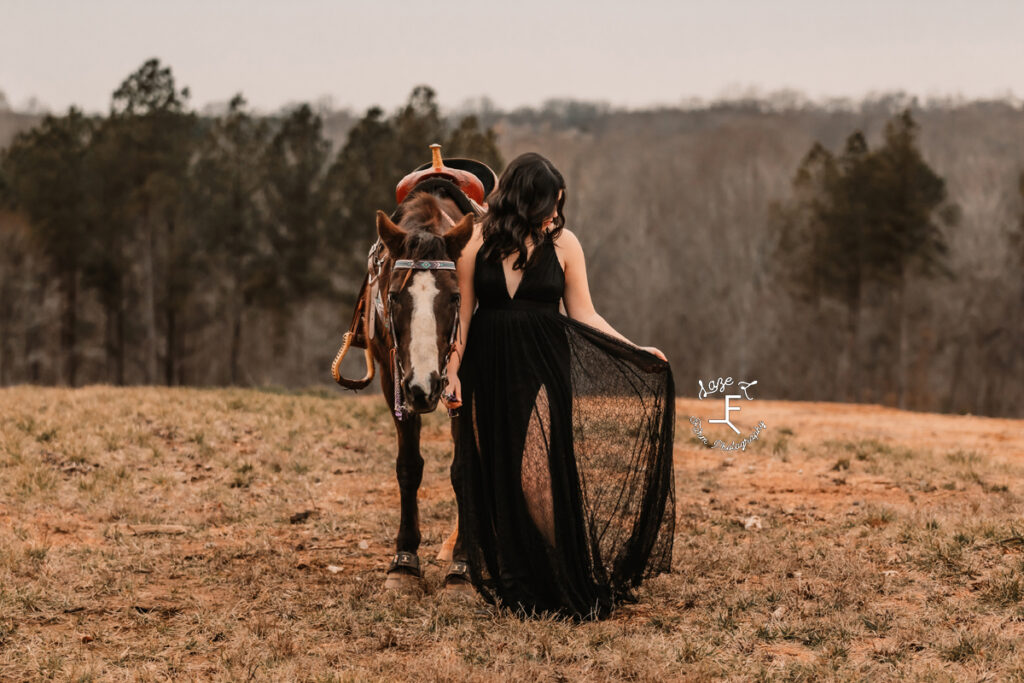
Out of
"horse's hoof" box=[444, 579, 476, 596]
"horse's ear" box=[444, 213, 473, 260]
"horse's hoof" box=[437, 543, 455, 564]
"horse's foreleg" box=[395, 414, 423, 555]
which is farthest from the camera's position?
"horse's hoof" box=[437, 543, 455, 564]

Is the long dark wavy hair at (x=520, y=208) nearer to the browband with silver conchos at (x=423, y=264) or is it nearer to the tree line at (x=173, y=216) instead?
the browband with silver conchos at (x=423, y=264)

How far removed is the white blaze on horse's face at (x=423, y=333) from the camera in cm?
446

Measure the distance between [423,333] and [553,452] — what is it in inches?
39.1

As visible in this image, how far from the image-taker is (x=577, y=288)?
5043mm

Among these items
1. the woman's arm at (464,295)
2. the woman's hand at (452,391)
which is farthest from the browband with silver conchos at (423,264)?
the woman's hand at (452,391)

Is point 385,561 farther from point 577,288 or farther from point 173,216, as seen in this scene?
point 173,216

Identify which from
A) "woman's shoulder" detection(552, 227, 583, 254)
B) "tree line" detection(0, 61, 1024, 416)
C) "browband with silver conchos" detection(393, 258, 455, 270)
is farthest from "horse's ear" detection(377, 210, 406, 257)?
"tree line" detection(0, 61, 1024, 416)

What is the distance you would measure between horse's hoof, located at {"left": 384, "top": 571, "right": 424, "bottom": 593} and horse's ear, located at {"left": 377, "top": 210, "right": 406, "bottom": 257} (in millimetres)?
2038

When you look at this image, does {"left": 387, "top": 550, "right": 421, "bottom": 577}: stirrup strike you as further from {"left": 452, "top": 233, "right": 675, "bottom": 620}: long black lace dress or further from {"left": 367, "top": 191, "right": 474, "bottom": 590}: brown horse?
{"left": 367, "top": 191, "right": 474, "bottom": 590}: brown horse

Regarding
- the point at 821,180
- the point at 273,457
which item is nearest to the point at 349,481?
the point at 273,457

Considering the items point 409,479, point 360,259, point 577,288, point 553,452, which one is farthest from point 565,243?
point 360,259

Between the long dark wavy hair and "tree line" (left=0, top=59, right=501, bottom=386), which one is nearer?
the long dark wavy hair

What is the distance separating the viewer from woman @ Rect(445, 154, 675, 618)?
15.9 feet

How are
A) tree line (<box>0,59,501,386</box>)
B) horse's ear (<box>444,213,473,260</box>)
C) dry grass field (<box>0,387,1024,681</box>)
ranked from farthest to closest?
tree line (<box>0,59,501,386</box>) < horse's ear (<box>444,213,473,260</box>) < dry grass field (<box>0,387,1024,681</box>)
